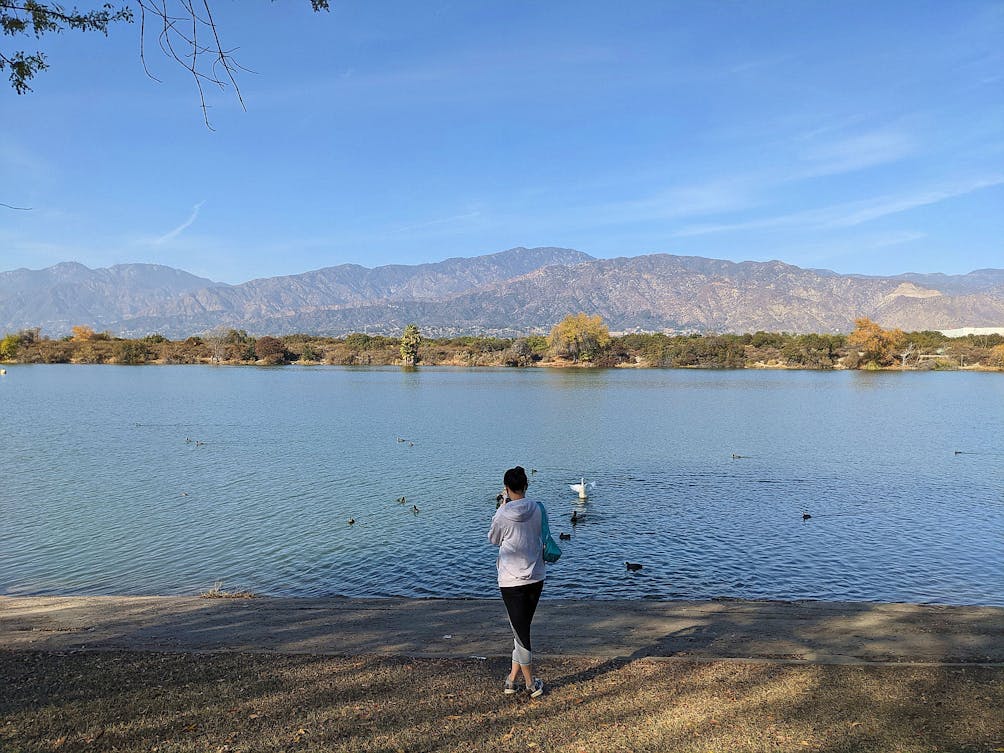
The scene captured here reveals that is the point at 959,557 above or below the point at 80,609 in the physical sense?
below

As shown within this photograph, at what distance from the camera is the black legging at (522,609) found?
22.9 feet

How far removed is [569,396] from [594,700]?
66040 millimetres

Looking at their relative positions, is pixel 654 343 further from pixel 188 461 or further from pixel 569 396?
pixel 188 461

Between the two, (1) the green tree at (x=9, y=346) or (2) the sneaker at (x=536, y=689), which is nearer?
(2) the sneaker at (x=536, y=689)

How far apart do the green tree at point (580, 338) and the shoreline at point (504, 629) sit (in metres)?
137

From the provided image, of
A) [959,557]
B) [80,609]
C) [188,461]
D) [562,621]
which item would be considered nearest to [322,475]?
[188,461]

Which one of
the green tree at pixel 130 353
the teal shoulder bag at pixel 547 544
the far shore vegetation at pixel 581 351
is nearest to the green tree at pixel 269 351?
the far shore vegetation at pixel 581 351

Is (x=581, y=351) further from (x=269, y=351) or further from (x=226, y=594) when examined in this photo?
(x=226, y=594)

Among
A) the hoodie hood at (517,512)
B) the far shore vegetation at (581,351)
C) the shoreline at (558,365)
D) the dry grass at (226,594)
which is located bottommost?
the dry grass at (226,594)

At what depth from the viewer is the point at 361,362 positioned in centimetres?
16338

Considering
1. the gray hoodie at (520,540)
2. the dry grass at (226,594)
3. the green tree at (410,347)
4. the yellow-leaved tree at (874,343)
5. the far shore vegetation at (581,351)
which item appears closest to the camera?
the gray hoodie at (520,540)

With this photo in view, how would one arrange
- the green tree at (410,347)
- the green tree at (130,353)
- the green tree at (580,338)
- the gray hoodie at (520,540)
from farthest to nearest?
the green tree at (410,347)
the green tree at (130,353)
the green tree at (580,338)
the gray hoodie at (520,540)

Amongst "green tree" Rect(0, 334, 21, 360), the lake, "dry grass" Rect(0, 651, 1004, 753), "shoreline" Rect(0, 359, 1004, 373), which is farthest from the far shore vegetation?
"dry grass" Rect(0, 651, 1004, 753)

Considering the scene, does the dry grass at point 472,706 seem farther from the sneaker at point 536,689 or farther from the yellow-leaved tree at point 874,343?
the yellow-leaved tree at point 874,343
